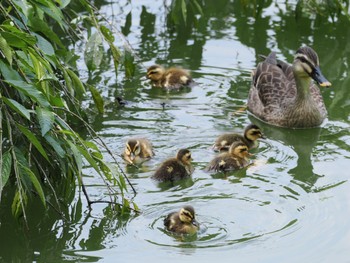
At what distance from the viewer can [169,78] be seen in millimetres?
8961

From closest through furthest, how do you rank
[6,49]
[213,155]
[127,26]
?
[6,49], [213,155], [127,26]

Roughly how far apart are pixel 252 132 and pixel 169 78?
1.39 metres

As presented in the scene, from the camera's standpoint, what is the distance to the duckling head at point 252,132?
780cm

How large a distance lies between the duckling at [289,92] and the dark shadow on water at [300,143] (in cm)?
8

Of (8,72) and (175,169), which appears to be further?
(175,169)

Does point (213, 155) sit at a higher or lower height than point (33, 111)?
lower

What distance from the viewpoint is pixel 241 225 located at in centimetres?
641

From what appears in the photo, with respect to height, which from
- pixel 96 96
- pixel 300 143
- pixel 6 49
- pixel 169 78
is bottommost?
pixel 300 143

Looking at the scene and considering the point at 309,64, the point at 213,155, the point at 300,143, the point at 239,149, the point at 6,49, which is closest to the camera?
the point at 6,49

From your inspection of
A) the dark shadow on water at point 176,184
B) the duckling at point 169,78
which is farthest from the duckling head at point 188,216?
the duckling at point 169,78

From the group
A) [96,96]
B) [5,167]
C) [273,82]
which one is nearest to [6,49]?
[5,167]

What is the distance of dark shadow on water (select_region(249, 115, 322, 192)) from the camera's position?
7305mm

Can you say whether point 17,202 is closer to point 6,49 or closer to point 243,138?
point 6,49

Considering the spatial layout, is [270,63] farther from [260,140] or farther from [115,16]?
[115,16]
